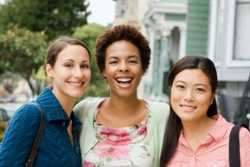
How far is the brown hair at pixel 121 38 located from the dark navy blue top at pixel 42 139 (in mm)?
522

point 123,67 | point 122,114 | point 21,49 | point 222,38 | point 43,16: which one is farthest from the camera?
point 43,16

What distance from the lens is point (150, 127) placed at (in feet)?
12.7

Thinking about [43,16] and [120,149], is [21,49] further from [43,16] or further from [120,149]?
[120,149]

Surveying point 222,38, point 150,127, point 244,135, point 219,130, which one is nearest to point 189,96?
point 219,130

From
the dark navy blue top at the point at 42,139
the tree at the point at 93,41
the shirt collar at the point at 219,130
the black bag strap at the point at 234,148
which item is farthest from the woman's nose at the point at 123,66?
the tree at the point at 93,41

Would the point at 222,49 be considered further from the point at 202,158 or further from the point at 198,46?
the point at 202,158

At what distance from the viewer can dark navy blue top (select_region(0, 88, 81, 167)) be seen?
11.6ft

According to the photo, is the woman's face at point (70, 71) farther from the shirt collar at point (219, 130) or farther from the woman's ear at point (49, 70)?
the shirt collar at point (219, 130)

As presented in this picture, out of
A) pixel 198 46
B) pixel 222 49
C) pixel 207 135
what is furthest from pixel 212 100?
pixel 198 46

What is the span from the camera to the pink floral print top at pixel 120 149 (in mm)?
3771

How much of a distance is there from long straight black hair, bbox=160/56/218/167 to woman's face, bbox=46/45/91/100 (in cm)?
58

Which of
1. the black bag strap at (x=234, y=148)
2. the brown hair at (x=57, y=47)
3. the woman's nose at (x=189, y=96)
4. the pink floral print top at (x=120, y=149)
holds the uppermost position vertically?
the brown hair at (x=57, y=47)

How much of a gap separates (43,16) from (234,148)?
134 feet

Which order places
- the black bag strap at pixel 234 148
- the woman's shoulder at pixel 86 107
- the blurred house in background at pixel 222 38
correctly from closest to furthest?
the black bag strap at pixel 234 148 → the woman's shoulder at pixel 86 107 → the blurred house in background at pixel 222 38
